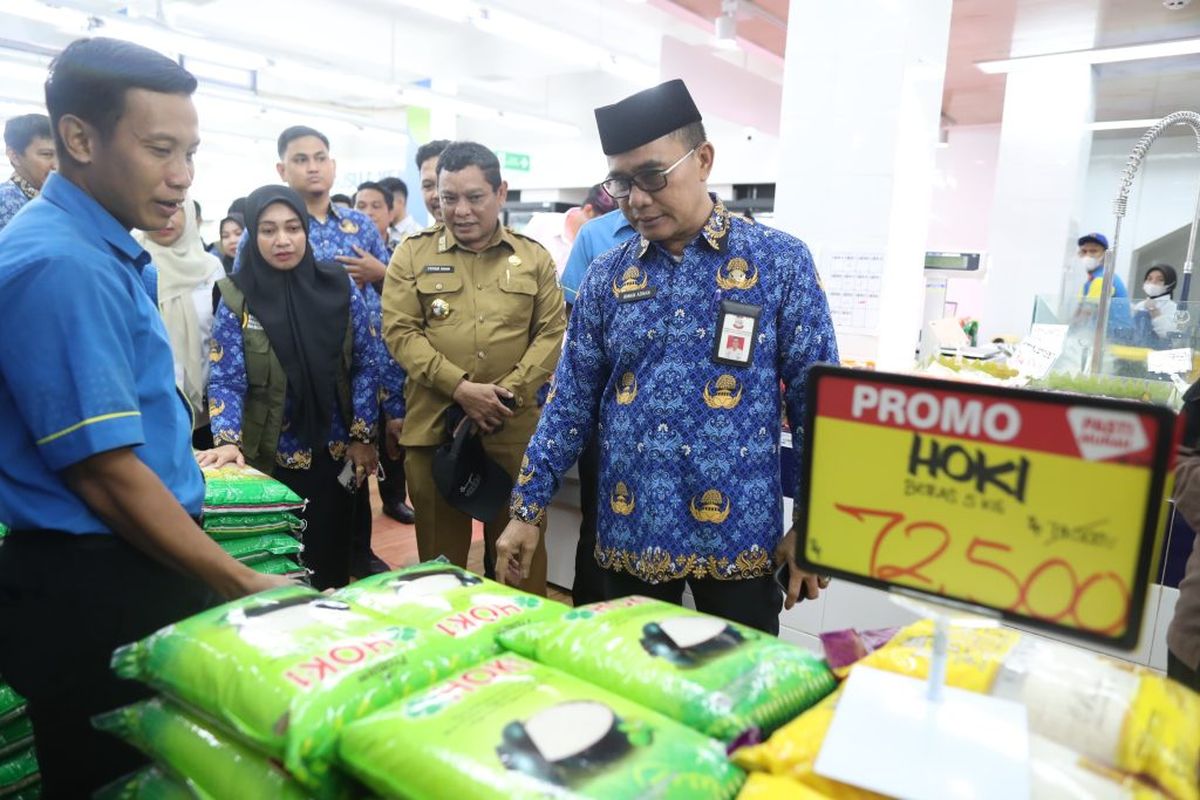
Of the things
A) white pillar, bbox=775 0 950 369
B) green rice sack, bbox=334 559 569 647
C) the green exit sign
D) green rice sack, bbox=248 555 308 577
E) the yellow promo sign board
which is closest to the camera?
the yellow promo sign board

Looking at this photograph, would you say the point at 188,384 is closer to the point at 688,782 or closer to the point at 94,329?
the point at 94,329

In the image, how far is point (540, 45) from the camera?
9570 mm

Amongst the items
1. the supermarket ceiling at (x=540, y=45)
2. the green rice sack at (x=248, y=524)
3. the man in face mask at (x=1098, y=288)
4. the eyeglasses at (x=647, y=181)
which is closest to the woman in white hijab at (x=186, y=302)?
the green rice sack at (x=248, y=524)

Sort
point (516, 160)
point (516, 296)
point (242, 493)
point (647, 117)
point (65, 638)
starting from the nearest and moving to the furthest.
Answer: point (65, 638) → point (647, 117) → point (242, 493) → point (516, 296) → point (516, 160)

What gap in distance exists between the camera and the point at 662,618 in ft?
3.11

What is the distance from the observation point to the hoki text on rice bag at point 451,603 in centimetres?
94

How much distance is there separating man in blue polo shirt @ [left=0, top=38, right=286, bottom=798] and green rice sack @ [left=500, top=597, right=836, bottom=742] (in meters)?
0.50

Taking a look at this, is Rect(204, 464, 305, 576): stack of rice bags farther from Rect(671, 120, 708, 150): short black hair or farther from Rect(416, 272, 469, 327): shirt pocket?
Rect(671, 120, 708, 150): short black hair

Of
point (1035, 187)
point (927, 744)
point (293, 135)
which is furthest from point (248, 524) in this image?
point (1035, 187)

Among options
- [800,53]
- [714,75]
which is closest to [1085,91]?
[714,75]

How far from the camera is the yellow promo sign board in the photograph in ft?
2.05

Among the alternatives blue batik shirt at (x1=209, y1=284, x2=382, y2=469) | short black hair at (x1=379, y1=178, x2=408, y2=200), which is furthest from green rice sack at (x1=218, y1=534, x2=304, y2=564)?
short black hair at (x1=379, y1=178, x2=408, y2=200)

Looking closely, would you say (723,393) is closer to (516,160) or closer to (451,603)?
(451,603)

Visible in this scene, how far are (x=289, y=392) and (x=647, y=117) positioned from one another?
158 cm
